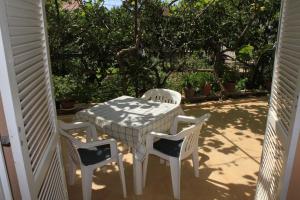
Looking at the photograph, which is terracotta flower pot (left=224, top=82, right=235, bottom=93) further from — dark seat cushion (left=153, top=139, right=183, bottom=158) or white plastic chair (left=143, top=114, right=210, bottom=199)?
dark seat cushion (left=153, top=139, right=183, bottom=158)

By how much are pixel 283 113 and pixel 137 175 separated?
5.59 feet

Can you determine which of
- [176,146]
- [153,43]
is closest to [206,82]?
[153,43]

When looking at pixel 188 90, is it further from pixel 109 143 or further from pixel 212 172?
pixel 109 143

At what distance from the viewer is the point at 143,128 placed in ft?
9.61

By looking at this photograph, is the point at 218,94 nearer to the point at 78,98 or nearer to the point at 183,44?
the point at 183,44

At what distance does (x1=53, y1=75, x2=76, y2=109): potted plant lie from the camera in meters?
5.61

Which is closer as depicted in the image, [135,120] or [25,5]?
[25,5]

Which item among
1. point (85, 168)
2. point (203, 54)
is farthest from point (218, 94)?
point (85, 168)

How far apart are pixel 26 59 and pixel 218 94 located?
5820 mm

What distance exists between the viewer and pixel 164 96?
4.29 m

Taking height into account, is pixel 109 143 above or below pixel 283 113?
below

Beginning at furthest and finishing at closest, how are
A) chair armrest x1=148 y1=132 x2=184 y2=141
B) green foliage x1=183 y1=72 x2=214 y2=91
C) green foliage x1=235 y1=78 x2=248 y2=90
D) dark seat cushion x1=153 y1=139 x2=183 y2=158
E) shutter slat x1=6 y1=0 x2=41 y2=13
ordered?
green foliage x1=235 y1=78 x2=248 y2=90 < green foliage x1=183 y1=72 x2=214 y2=91 < dark seat cushion x1=153 y1=139 x2=183 y2=158 < chair armrest x1=148 y1=132 x2=184 y2=141 < shutter slat x1=6 y1=0 x2=41 y2=13

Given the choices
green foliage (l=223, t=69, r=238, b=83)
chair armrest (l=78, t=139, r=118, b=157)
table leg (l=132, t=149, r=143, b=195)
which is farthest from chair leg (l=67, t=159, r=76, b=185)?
green foliage (l=223, t=69, r=238, b=83)

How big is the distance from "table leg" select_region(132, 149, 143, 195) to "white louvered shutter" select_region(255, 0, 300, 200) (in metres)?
1.25
